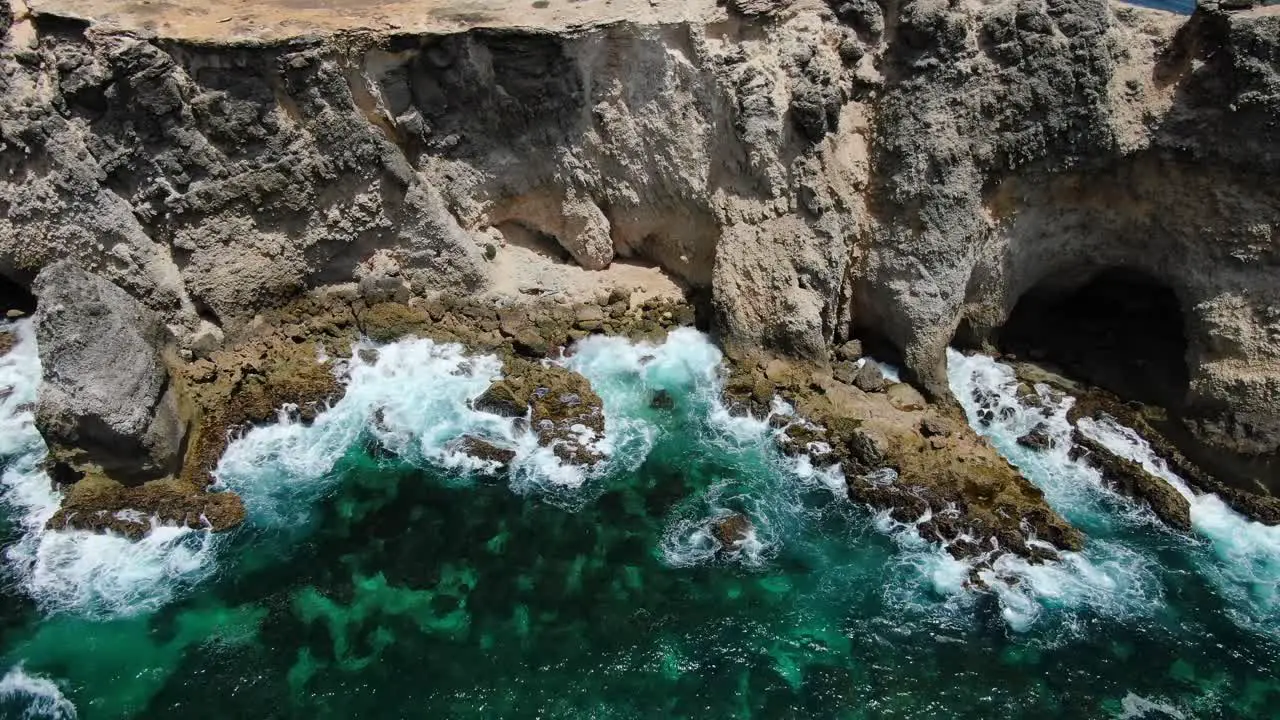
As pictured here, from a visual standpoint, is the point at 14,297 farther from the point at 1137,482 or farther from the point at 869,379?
the point at 1137,482

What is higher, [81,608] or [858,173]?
[858,173]

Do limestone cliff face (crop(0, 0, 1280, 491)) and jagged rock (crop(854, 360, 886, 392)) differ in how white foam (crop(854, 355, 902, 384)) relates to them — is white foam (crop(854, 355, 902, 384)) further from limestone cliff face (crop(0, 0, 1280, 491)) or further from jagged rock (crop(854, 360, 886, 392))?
limestone cliff face (crop(0, 0, 1280, 491))

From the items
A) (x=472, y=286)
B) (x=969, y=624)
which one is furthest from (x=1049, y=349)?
(x=472, y=286)

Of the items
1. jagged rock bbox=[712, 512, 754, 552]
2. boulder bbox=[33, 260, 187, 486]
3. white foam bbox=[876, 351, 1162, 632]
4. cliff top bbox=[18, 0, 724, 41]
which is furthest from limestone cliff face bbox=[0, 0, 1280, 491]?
jagged rock bbox=[712, 512, 754, 552]

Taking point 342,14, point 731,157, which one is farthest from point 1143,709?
point 342,14

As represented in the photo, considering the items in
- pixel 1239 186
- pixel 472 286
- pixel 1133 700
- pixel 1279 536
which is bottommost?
pixel 1133 700

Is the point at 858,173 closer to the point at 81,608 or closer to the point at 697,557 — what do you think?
the point at 697,557

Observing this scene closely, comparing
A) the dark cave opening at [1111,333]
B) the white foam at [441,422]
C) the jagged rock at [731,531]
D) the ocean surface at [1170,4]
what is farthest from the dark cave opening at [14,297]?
the ocean surface at [1170,4]
